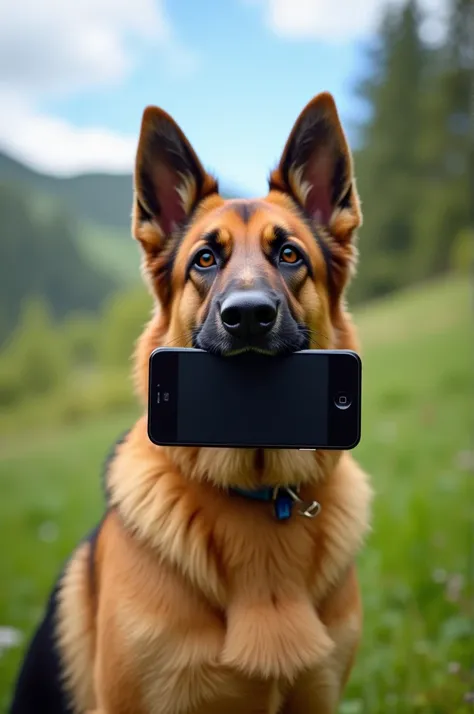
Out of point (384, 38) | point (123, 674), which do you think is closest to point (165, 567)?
point (123, 674)

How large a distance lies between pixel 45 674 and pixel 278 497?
0.94m

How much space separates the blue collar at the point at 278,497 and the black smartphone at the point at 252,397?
0.25 m

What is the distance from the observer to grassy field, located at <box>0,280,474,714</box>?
2562mm

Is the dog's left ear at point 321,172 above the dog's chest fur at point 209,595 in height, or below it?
above

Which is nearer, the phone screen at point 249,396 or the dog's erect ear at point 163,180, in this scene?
the phone screen at point 249,396

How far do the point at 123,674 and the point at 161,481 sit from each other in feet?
1.52

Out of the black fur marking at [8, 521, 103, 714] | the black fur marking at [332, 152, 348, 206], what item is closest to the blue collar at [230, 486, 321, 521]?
the black fur marking at [8, 521, 103, 714]

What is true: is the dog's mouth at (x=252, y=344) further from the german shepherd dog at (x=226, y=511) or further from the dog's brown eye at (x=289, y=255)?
the dog's brown eye at (x=289, y=255)

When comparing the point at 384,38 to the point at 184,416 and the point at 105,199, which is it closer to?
the point at 105,199

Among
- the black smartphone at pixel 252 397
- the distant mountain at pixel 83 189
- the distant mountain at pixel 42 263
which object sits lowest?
the black smartphone at pixel 252 397

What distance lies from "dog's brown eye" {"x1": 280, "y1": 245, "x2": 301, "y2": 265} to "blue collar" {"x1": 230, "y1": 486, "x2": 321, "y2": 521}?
1.89 ft

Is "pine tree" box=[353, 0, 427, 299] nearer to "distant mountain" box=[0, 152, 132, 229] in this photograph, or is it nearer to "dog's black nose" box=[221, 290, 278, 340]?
"distant mountain" box=[0, 152, 132, 229]

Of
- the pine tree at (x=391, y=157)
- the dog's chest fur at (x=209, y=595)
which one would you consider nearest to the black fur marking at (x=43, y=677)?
the dog's chest fur at (x=209, y=595)

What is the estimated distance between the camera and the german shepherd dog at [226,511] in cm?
158
